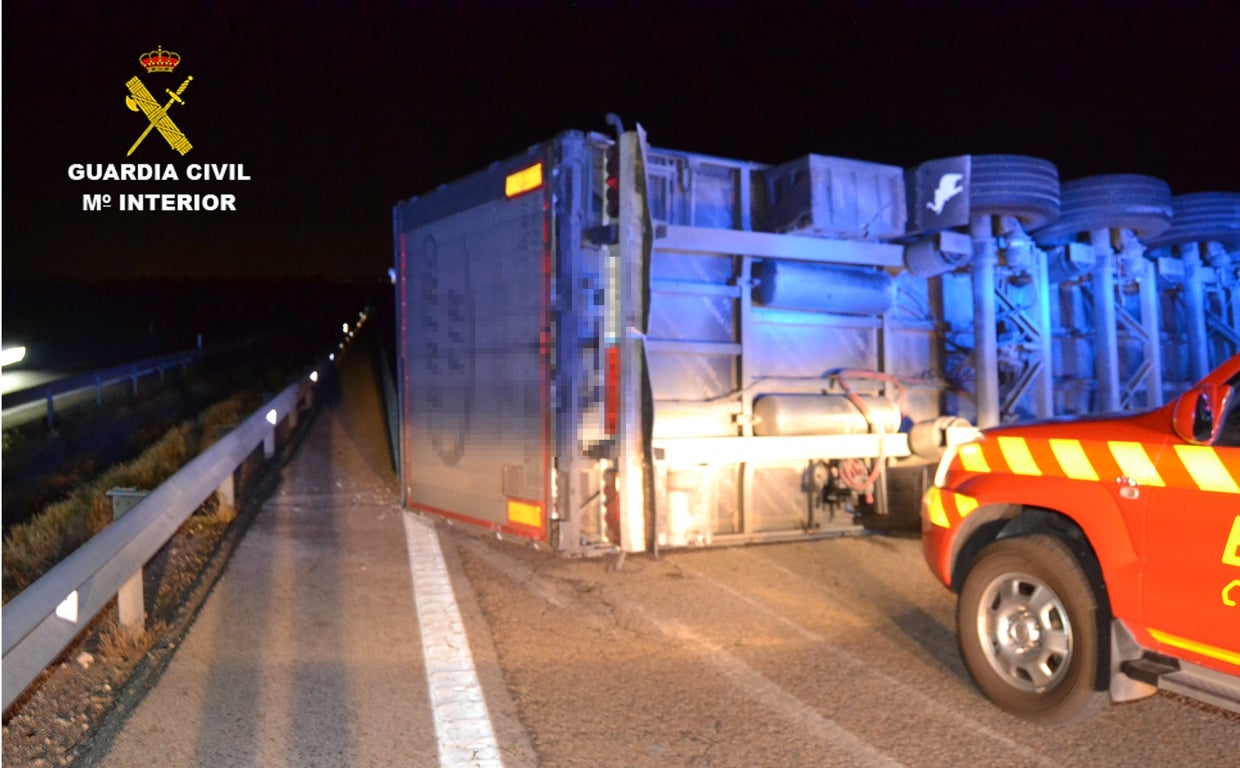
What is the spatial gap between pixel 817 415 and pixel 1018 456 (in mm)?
3011

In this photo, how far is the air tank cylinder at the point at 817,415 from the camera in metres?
7.35

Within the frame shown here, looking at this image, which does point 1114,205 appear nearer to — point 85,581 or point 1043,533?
point 1043,533

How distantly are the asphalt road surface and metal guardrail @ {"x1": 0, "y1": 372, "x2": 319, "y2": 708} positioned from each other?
1.54 ft

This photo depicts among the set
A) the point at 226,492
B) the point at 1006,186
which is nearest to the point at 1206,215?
the point at 1006,186

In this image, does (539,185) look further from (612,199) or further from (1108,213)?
(1108,213)

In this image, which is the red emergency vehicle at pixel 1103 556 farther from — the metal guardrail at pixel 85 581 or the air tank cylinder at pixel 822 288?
the metal guardrail at pixel 85 581

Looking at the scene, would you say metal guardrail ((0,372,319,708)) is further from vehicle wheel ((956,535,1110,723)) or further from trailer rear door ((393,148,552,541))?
vehicle wheel ((956,535,1110,723))

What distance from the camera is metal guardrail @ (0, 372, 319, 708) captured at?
3416 mm

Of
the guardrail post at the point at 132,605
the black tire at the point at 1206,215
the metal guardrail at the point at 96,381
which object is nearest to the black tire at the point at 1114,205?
the black tire at the point at 1206,215

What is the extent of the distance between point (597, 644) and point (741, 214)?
3.81m

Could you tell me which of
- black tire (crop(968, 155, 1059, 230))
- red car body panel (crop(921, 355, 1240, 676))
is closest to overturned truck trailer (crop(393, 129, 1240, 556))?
black tire (crop(968, 155, 1059, 230))

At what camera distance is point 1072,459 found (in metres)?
4.21

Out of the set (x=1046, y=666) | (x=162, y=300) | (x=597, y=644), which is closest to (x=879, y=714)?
(x=1046, y=666)

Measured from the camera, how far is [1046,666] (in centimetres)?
420
